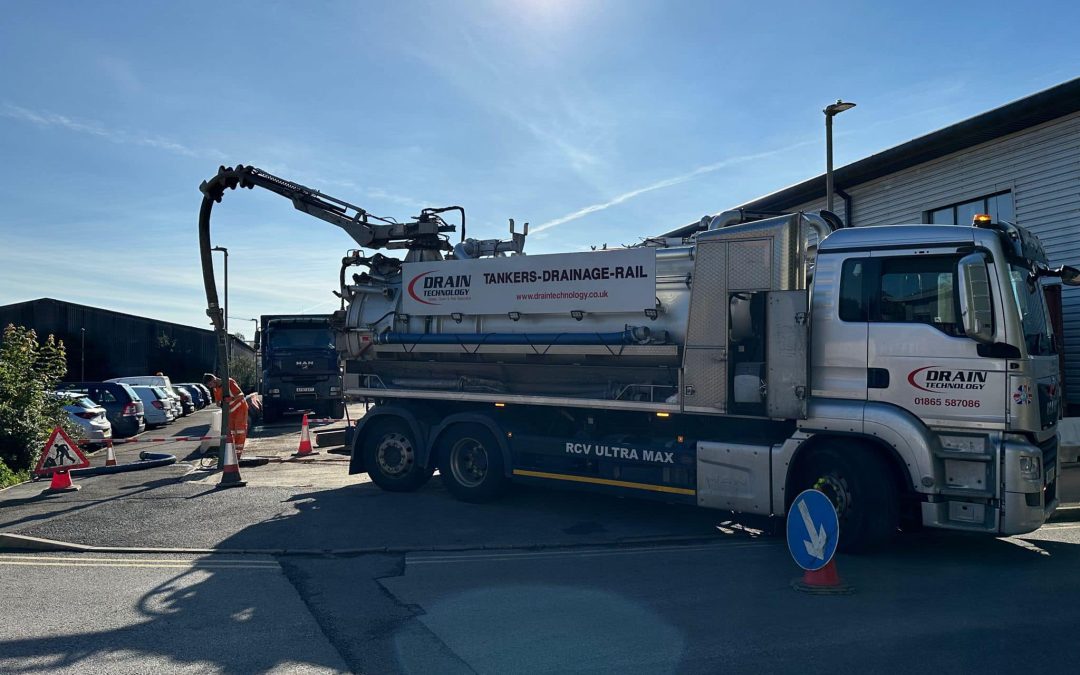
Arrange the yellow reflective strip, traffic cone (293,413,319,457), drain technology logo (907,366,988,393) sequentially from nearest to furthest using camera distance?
1. drain technology logo (907,366,988,393)
2. the yellow reflective strip
3. traffic cone (293,413,319,457)

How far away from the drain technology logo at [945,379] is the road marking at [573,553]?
2.16 metres

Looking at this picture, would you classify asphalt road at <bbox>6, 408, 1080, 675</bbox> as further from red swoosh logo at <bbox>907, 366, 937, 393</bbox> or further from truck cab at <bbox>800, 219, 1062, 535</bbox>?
red swoosh logo at <bbox>907, 366, 937, 393</bbox>

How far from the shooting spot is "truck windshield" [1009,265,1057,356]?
288 inches

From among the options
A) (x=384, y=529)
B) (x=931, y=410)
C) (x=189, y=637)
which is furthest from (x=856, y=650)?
(x=384, y=529)

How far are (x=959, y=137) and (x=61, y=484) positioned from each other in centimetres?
Result: 1617

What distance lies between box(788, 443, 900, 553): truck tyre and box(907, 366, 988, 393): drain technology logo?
30.4 inches

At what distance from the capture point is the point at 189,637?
215 inches

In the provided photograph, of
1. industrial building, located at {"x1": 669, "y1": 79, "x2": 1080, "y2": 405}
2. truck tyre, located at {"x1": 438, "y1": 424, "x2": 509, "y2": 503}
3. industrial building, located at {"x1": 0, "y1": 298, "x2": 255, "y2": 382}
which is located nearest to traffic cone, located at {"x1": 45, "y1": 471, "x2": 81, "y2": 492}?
truck tyre, located at {"x1": 438, "y1": 424, "x2": 509, "y2": 503}

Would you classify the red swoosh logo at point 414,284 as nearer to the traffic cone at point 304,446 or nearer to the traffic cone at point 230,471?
the traffic cone at point 230,471

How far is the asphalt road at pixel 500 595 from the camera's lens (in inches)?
199

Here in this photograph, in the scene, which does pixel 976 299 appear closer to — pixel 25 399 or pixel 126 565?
A: pixel 126 565

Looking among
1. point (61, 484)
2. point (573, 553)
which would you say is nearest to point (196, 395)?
point (61, 484)

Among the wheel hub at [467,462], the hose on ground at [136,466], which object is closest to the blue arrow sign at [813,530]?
the wheel hub at [467,462]

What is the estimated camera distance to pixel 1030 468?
6914mm
